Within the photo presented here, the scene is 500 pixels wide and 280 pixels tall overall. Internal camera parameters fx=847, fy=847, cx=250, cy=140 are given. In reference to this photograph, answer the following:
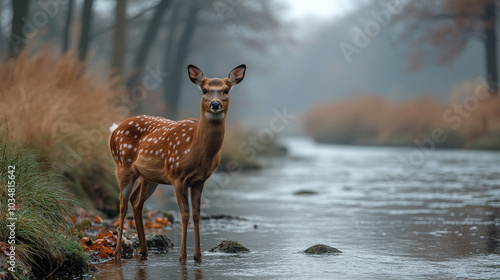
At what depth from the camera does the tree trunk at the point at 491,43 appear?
39.0m

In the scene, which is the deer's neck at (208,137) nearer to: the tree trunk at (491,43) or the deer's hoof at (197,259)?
the deer's hoof at (197,259)

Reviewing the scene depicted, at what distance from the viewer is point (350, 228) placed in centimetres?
1163

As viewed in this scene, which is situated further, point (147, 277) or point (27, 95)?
point (27, 95)

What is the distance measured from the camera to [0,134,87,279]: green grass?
7.60 meters

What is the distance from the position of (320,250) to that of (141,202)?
6.63 ft

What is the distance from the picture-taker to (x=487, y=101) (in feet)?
118

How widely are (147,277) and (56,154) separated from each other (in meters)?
5.20

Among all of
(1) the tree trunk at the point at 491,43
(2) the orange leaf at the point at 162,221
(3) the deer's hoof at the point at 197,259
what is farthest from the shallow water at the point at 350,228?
(1) the tree trunk at the point at 491,43

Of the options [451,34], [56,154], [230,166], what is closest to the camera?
[56,154]

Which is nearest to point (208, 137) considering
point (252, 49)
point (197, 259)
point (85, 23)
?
point (197, 259)

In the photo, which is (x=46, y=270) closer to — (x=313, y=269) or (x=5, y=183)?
(x=5, y=183)

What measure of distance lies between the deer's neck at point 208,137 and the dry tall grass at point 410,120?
27906mm

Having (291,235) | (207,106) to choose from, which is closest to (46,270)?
(207,106)

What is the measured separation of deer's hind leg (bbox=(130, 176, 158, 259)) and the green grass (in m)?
0.87
